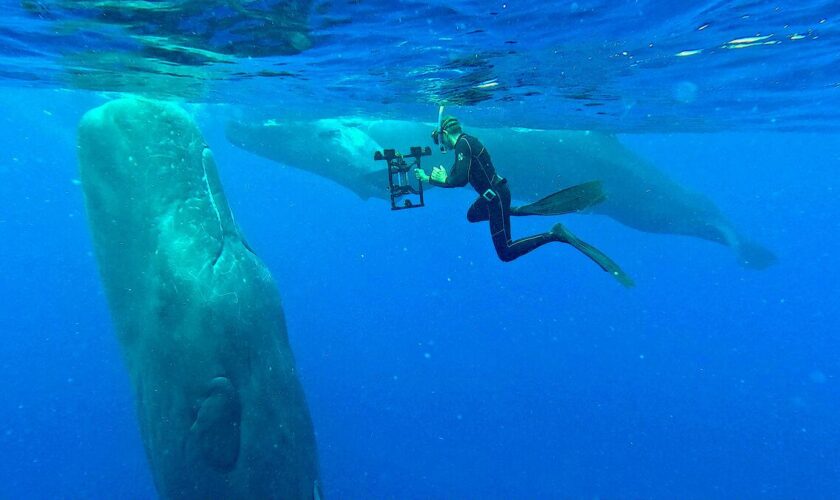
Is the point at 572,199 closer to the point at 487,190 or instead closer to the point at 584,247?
the point at 584,247

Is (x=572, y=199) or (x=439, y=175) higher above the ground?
(x=439, y=175)

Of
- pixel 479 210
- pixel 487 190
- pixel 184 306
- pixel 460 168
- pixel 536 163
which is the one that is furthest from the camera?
pixel 536 163

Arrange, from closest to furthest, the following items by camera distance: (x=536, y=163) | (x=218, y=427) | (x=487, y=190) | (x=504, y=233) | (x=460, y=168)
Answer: (x=218, y=427) → (x=460, y=168) → (x=487, y=190) → (x=504, y=233) → (x=536, y=163)

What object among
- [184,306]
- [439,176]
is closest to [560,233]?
[439,176]

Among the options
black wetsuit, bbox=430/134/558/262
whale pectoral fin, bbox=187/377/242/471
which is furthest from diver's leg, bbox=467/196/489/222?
whale pectoral fin, bbox=187/377/242/471

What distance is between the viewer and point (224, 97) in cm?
1794

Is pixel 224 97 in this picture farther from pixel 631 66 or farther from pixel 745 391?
pixel 745 391

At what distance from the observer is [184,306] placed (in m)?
4.86

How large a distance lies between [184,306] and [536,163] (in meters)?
13.8

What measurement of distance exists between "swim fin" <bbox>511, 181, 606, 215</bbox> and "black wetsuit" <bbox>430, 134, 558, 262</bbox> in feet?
1.16

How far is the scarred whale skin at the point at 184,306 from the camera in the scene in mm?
4902

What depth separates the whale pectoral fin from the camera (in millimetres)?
4863

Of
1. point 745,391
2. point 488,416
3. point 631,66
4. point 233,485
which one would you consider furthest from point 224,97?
point 745,391

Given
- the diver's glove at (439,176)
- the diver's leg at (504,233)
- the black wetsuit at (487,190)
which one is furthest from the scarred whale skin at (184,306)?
the diver's leg at (504,233)
